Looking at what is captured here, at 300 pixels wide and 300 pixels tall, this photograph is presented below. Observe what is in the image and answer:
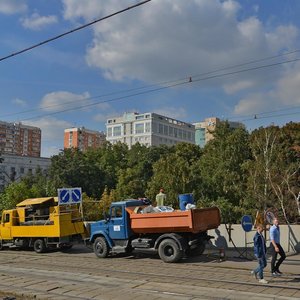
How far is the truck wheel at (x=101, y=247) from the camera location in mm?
19234

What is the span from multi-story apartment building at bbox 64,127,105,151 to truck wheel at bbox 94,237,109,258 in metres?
125

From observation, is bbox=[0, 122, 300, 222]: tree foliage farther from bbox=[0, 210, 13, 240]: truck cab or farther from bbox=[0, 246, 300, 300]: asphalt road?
bbox=[0, 246, 300, 300]: asphalt road

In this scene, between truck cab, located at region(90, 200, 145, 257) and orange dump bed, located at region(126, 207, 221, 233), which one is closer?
orange dump bed, located at region(126, 207, 221, 233)

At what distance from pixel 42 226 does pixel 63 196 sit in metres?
1.88

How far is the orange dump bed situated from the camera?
16.8 meters

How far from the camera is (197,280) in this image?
41.8 ft

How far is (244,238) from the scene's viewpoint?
19.9 metres

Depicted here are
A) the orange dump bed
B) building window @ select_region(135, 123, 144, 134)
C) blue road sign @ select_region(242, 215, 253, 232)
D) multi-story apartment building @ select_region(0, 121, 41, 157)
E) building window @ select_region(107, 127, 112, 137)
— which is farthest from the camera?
building window @ select_region(107, 127, 112, 137)

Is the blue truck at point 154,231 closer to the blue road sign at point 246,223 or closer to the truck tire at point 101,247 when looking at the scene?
the truck tire at point 101,247

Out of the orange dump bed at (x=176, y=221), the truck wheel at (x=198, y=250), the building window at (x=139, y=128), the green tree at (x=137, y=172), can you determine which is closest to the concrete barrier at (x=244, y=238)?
the truck wheel at (x=198, y=250)

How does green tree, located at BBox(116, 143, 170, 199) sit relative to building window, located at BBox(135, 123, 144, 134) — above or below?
below

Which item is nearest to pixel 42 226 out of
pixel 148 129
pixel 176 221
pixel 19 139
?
pixel 176 221

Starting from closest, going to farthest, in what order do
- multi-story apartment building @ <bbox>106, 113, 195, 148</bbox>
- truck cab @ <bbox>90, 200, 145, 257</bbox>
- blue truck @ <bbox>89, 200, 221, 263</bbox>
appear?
blue truck @ <bbox>89, 200, 221, 263</bbox> → truck cab @ <bbox>90, 200, 145, 257</bbox> → multi-story apartment building @ <bbox>106, 113, 195, 148</bbox>

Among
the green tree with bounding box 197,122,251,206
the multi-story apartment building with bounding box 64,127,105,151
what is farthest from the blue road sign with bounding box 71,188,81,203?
the multi-story apartment building with bounding box 64,127,105,151
